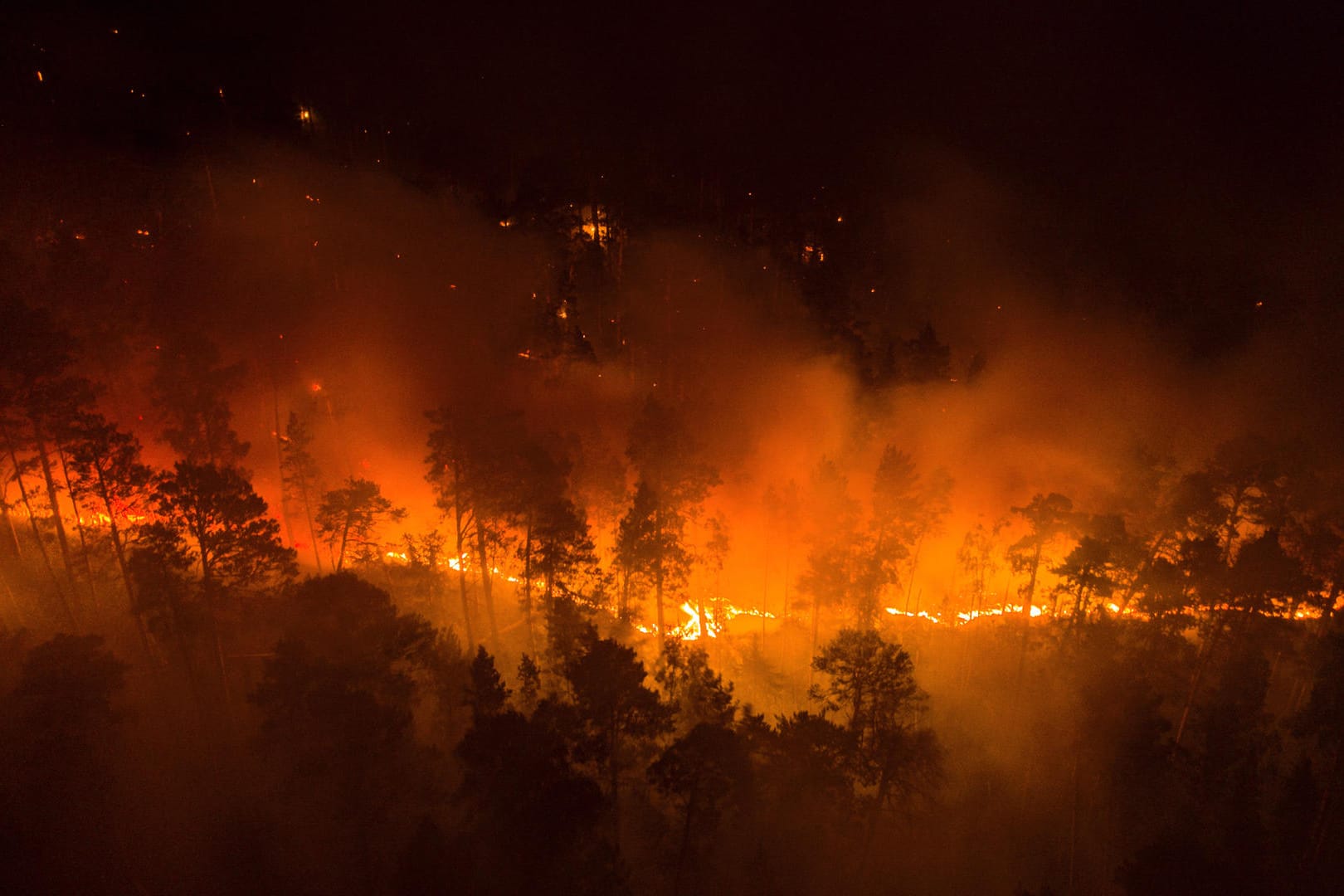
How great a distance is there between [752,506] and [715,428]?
9.57 m

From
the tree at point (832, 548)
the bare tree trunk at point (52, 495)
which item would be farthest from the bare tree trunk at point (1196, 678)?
the bare tree trunk at point (52, 495)

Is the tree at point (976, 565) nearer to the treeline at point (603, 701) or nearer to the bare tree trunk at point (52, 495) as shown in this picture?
the treeline at point (603, 701)

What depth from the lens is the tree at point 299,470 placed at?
97.6 feet

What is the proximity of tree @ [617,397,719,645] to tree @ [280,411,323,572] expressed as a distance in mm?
14885

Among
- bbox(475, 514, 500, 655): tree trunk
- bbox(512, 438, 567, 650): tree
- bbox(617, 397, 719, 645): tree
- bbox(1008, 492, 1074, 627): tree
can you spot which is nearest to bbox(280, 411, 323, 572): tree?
bbox(475, 514, 500, 655): tree trunk

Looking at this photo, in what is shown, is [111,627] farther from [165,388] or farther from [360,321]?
[360,321]

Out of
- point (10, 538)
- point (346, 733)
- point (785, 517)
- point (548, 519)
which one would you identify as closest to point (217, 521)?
point (346, 733)

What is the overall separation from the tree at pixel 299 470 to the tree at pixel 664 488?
48.8 feet

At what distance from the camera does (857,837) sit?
1909 centimetres

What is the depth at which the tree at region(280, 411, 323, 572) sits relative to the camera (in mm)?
29734

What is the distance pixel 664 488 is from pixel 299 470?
1843cm

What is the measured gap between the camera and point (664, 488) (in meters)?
27.0

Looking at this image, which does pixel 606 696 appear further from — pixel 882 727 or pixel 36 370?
pixel 36 370

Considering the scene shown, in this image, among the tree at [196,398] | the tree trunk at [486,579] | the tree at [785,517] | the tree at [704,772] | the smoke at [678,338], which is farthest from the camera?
the smoke at [678,338]
